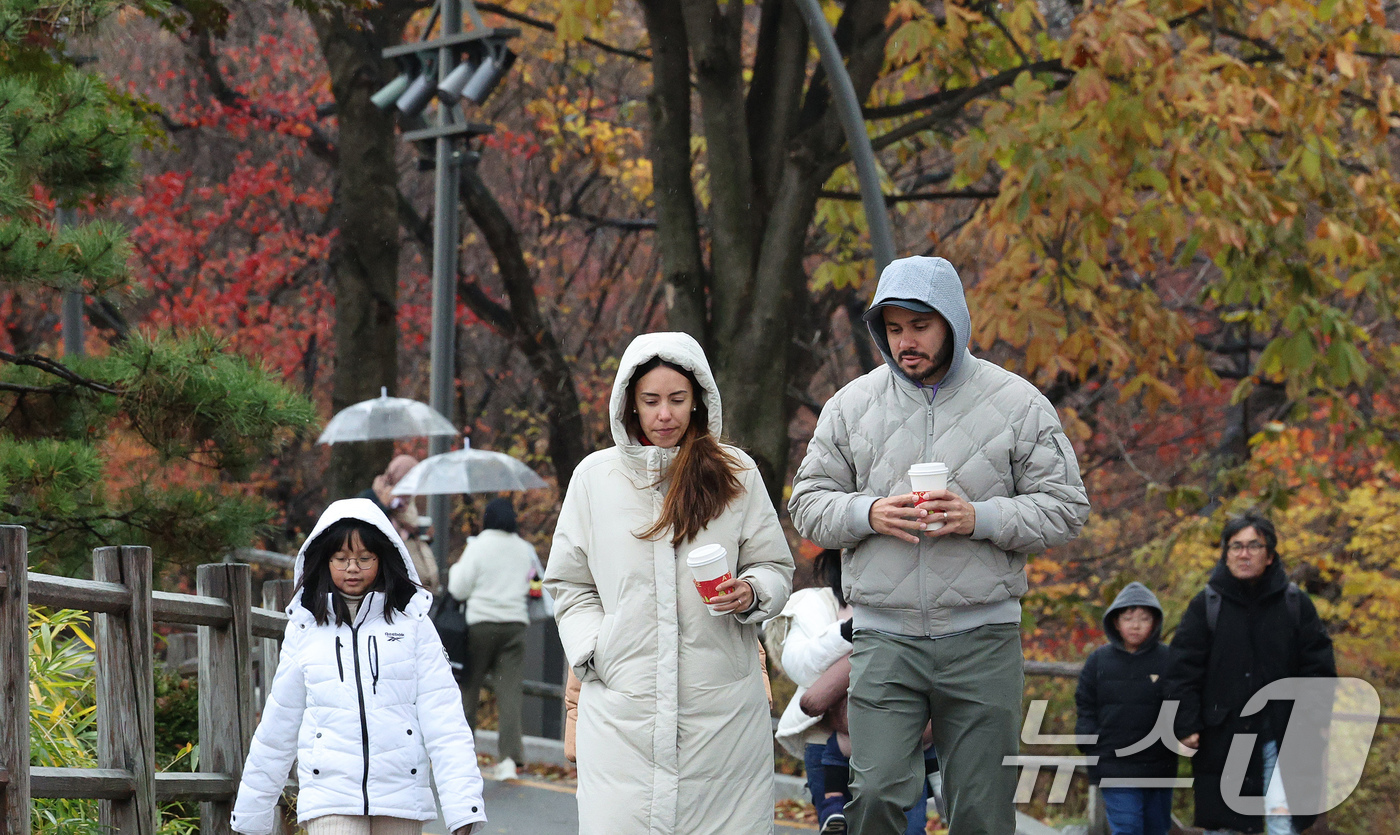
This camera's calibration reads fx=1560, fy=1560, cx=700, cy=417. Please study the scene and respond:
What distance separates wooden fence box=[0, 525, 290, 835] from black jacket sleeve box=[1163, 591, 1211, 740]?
4.09 metres

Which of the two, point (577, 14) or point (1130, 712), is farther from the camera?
point (577, 14)

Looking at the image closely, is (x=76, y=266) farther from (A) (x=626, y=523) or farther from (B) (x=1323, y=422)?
(B) (x=1323, y=422)

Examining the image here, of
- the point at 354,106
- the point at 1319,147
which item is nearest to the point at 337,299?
the point at 354,106

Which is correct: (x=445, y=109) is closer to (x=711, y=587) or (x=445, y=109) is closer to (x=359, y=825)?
(x=359, y=825)

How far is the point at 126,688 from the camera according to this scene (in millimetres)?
5406

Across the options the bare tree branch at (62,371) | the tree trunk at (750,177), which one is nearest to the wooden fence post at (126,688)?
the bare tree branch at (62,371)

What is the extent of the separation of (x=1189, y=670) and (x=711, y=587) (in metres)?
3.85

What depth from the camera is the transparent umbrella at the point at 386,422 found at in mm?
11953

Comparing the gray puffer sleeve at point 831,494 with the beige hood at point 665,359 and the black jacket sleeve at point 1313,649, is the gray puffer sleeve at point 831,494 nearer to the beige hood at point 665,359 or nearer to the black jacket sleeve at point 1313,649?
the beige hood at point 665,359

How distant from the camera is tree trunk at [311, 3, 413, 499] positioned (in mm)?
13867

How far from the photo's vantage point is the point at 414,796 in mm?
4660

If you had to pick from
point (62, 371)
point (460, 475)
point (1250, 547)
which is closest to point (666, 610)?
point (62, 371)

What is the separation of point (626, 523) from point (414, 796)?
1050 millimetres

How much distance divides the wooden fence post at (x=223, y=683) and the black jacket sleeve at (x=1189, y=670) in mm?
4176
